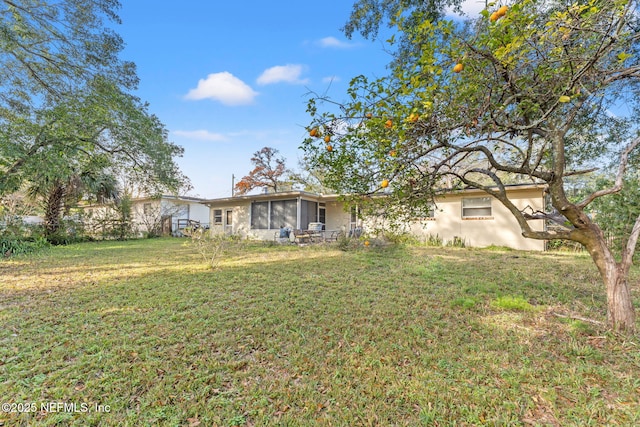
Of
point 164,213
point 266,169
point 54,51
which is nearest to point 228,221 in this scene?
point 164,213

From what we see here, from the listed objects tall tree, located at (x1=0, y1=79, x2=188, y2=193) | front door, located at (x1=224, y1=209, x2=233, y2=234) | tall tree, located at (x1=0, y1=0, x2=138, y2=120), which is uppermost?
tall tree, located at (x1=0, y1=0, x2=138, y2=120)

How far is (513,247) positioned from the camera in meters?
11.0

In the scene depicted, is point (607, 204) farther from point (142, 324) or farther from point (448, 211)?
point (142, 324)

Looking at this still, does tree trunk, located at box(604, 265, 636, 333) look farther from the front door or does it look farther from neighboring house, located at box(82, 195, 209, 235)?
neighboring house, located at box(82, 195, 209, 235)

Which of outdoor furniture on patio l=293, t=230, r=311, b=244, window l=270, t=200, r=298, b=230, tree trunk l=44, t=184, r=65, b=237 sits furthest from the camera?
window l=270, t=200, r=298, b=230

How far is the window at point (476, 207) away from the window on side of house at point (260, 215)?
9562 millimetres

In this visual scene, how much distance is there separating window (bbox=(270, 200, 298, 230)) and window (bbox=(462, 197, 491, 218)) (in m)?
7.61

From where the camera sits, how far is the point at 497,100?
264cm

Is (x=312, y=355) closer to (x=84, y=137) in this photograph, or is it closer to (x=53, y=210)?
(x=84, y=137)

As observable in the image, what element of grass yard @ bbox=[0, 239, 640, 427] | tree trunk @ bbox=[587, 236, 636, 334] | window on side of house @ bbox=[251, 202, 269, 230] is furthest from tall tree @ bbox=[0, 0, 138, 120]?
tree trunk @ bbox=[587, 236, 636, 334]

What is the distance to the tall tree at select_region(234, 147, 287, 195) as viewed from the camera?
85.8 feet

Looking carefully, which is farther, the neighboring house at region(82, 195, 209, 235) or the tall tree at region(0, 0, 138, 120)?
the neighboring house at region(82, 195, 209, 235)

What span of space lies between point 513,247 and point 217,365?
11.8 meters

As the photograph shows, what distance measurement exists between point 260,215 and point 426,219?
10.1 m
